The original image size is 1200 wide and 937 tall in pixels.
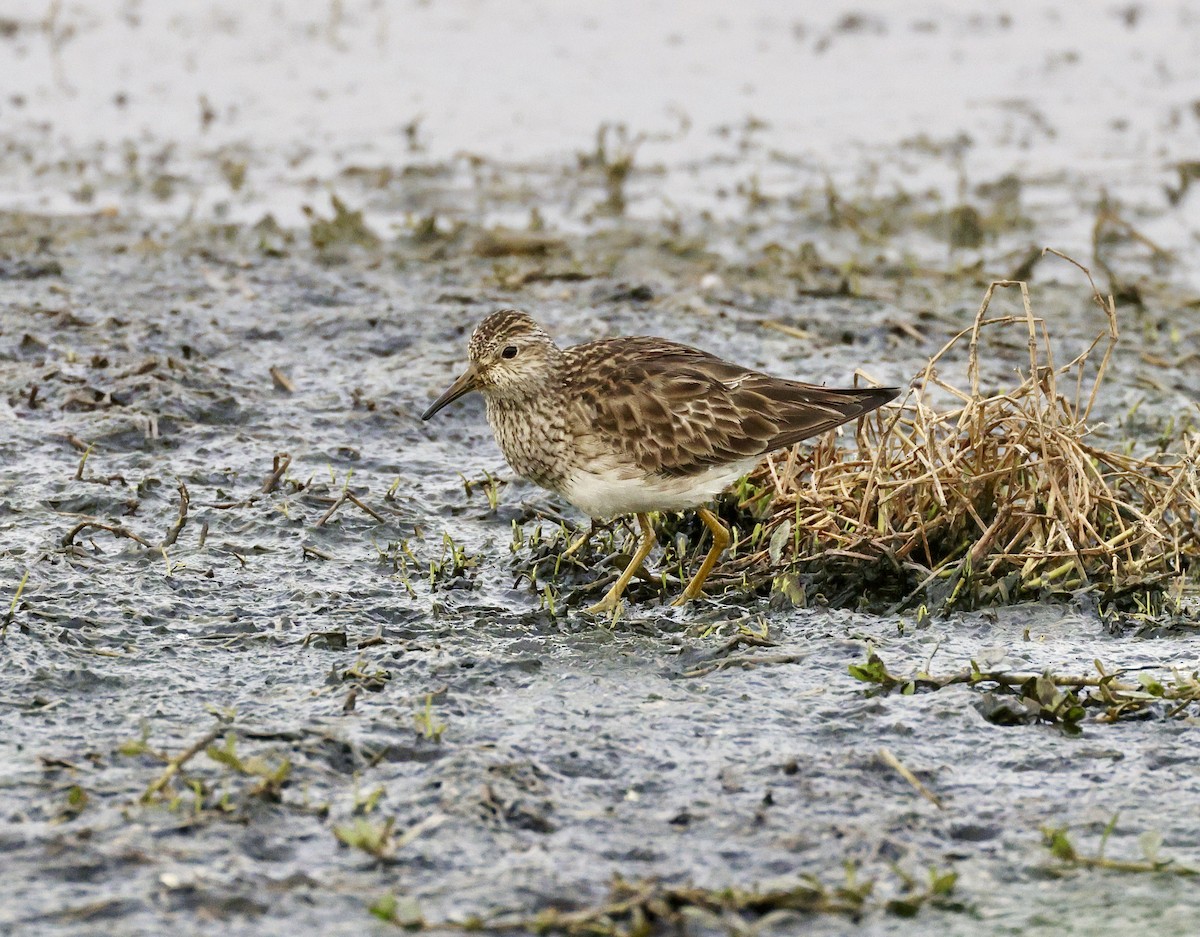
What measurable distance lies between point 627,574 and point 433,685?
1.33m

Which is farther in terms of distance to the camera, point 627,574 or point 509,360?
point 509,360

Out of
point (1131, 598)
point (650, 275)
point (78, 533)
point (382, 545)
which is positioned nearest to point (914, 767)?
point (1131, 598)

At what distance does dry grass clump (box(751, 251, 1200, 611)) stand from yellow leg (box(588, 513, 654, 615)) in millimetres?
508

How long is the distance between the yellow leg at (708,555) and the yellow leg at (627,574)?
0.23 m

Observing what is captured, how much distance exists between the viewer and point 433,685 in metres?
6.14

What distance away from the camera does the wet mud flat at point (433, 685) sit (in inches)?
192

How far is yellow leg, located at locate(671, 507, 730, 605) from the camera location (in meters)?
7.23

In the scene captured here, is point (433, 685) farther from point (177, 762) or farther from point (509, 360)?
point (509, 360)

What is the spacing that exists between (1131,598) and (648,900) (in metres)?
3.31

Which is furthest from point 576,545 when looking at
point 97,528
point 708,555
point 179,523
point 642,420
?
point 97,528

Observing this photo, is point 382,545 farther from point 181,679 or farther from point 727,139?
point 727,139

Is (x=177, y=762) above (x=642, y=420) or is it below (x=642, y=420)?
below

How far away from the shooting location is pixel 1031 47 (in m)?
18.8

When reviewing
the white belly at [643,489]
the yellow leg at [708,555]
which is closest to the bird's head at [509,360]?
the white belly at [643,489]
